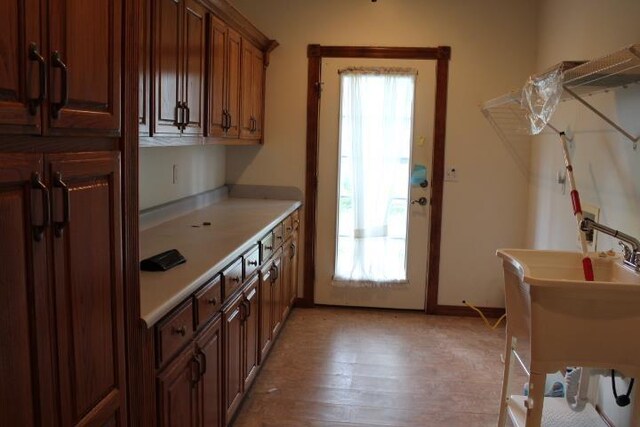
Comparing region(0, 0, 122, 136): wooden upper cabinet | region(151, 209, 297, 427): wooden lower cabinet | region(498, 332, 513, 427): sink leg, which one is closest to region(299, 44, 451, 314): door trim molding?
region(151, 209, 297, 427): wooden lower cabinet

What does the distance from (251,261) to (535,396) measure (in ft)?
4.68

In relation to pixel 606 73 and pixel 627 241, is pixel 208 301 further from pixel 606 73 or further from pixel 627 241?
pixel 606 73

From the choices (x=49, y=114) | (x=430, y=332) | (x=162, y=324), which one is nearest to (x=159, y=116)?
(x=162, y=324)

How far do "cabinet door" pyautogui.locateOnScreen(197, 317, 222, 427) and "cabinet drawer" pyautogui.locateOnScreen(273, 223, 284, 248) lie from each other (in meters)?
1.22

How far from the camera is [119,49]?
138 cm

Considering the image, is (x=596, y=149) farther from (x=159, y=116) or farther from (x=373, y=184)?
(x=159, y=116)

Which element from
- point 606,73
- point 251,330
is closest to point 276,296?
point 251,330

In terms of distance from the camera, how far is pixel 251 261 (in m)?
2.87

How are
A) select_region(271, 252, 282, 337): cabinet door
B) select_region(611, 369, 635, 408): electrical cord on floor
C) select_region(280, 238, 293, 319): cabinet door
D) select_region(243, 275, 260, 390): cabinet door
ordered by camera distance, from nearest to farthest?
select_region(611, 369, 635, 408): electrical cord on floor → select_region(243, 275, 260, 390): cabinet door → select_region(271, 252, 282, 337): cabinet door → select_region(280, 238, 293, 319): cabinet door

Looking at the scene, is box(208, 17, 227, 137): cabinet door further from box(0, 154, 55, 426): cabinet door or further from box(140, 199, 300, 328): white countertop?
box(0, 154, 55, 426): cabinet door

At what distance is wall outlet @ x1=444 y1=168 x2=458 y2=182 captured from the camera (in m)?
4.41

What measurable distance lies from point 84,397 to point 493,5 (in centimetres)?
397

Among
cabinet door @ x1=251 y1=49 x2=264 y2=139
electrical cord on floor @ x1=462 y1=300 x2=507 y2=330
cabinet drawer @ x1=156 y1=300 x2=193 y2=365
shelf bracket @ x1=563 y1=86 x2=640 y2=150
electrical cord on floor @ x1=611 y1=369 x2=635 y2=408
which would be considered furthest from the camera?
electrical cord on floor @ x1=462 y1=300 x2=507 y2=330

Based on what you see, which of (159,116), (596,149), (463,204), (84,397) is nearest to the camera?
(84,397)
